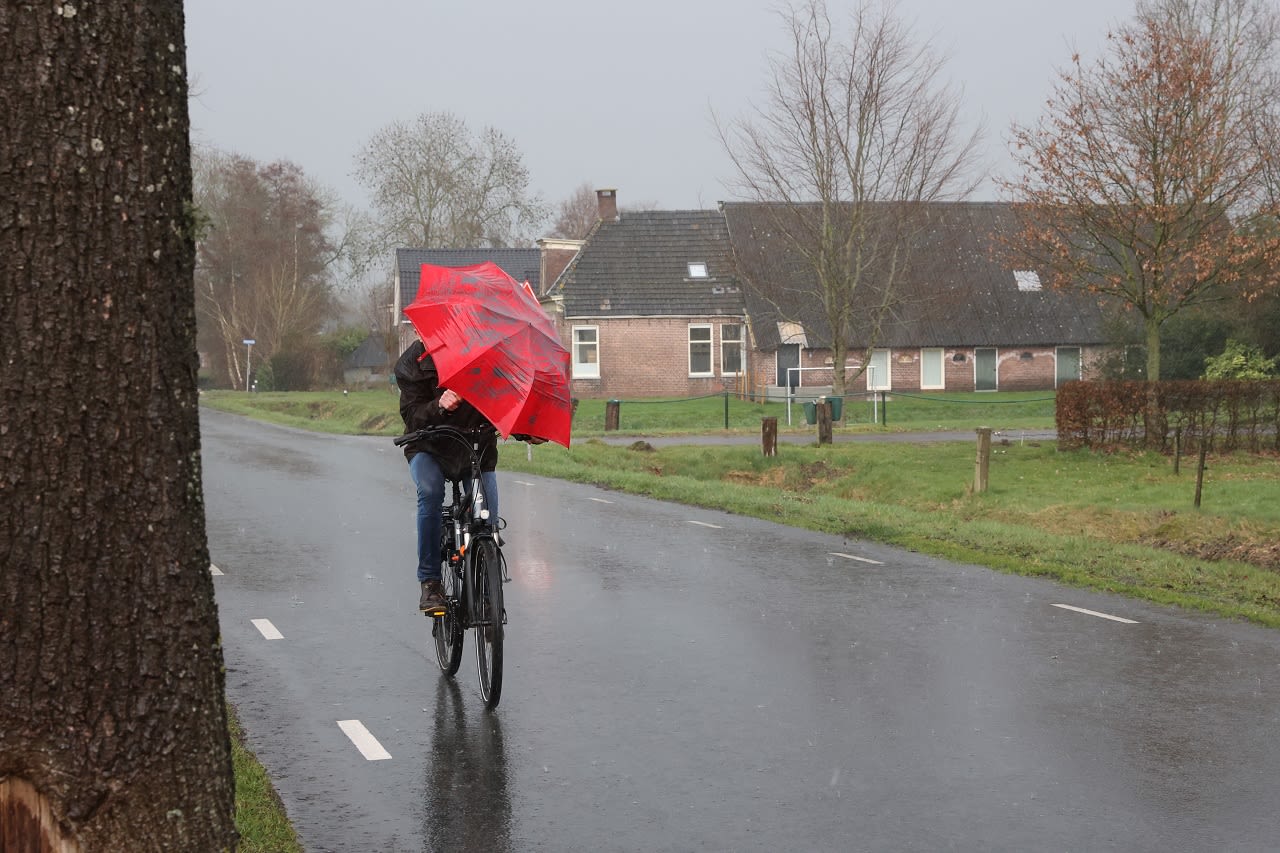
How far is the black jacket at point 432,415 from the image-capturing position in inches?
290

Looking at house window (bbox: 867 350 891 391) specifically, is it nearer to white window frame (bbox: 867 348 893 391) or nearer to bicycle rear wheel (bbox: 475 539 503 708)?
white window frame (bbox: 867 348 893 391)

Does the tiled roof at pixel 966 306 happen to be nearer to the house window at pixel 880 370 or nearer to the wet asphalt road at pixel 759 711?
the house window at pixel 880 370

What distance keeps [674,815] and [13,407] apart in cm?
310

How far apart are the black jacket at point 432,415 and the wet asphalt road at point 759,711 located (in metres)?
1.27

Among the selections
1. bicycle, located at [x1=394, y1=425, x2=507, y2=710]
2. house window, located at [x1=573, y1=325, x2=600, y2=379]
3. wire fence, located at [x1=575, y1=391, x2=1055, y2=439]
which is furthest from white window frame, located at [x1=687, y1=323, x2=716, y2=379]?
bicycle, located at [x1=394, y1=425, x2=507, y2=710]

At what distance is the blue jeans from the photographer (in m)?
7.53

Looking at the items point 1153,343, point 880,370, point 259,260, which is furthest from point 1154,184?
point 259,260

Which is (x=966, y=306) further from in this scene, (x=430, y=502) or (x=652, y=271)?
(x=430, y=502)

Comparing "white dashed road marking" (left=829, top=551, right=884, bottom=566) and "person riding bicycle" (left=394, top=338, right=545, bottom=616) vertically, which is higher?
"person riding bicycle" (left=394, top=338, right=545, bottom=616)

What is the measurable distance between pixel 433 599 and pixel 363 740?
47.1 inches

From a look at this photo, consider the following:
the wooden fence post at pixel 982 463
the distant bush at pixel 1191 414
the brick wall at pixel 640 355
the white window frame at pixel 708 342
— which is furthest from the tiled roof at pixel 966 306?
the wooden fence post at pixel 982 463

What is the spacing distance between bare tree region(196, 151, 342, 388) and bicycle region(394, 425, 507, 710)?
206 feet

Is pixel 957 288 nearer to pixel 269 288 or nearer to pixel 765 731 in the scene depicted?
pixel 765 731

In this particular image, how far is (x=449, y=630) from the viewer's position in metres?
7.83
